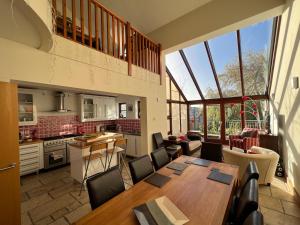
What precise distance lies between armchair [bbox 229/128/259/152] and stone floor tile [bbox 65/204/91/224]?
4878 millimetres

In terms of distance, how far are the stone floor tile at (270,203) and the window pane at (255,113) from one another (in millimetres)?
3471

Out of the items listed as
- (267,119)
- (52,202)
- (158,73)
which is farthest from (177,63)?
(52,202)

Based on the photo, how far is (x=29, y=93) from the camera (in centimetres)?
384

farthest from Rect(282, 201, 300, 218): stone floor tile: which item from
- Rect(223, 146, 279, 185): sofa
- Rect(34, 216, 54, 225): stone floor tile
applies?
Rect(34, 216, 54, 225): stone floor tile

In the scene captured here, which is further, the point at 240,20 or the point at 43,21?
the point at 240,20

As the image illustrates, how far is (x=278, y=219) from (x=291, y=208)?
0.44 meters

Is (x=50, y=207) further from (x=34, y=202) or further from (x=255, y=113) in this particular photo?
(x=255, y=113)

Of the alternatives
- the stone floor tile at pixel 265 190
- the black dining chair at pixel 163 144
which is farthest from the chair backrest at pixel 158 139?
the stone floor tile at pixel 265 190

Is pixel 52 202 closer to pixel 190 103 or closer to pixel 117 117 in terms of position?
pixel 117 117

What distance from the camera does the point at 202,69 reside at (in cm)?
570

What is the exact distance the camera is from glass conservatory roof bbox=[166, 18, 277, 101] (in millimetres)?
4374

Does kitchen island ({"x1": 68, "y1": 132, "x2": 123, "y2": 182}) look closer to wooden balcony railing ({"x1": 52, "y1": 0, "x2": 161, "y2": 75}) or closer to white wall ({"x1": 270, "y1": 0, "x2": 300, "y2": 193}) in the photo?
wooden balcony railing ({"x1": 52, "y1": 0, "x2": 161, "y2": 75})

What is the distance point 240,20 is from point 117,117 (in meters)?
4.70

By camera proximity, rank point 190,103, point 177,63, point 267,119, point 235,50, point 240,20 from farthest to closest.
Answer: point 190,103, point 177,63, point 267,119, point 235,50, point 240,20
